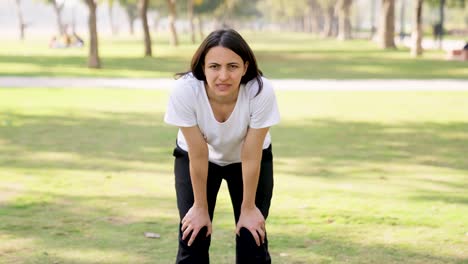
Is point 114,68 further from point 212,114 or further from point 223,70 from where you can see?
point 223,70

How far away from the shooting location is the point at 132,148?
11.5 meters

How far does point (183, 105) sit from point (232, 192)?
624 millimetres

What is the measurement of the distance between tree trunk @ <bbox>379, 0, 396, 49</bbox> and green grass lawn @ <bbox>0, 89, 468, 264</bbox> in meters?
31.5

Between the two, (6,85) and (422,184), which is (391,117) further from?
(6,85)

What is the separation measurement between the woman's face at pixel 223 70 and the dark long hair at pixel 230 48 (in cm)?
2

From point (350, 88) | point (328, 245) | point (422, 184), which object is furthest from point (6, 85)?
point (328, 245)

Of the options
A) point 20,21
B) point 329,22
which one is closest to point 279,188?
point 20,21

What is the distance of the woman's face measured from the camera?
3.85m

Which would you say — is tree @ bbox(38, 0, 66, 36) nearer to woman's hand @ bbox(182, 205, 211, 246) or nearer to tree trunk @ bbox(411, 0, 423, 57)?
tree trunk @ bbox(411, 0, 423, 57)

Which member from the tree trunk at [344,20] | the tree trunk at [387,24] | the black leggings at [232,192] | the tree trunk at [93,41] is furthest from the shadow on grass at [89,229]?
the tree trunk at [344,20]

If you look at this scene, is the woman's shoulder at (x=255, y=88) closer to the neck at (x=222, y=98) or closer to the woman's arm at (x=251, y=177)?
the neck at (x=222, y=98)

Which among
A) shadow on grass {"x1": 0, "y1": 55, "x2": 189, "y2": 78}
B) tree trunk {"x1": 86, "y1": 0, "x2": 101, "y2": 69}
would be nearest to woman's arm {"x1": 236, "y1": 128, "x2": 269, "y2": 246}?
shadow on grass {"x1": 0, "y1": 55, "x2": 189, "y2": 78}

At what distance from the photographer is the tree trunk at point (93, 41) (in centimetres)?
2825

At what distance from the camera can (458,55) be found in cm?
3544
